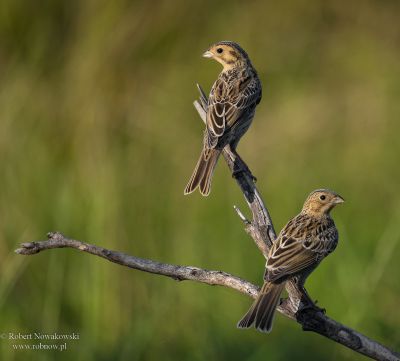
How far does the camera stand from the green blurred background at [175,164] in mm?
6051

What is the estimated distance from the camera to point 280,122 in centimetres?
944

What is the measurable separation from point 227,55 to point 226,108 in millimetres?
535

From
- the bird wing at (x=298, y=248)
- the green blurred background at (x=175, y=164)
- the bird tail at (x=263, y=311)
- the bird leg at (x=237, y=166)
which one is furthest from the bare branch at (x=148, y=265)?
the green blurred background at (x=175, y=164)

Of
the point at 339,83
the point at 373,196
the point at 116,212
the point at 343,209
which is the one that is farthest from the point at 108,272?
the point at 339,83

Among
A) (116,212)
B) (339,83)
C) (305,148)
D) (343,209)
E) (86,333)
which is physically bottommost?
(86,333)

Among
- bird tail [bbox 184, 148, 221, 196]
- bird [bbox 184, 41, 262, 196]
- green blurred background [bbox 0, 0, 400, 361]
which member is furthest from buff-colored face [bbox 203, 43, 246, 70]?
green blurred background [bbox 0, 0, 400, 361]

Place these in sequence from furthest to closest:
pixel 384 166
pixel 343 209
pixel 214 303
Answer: pixel 384 166
pixel 343 209
pixel 214 303

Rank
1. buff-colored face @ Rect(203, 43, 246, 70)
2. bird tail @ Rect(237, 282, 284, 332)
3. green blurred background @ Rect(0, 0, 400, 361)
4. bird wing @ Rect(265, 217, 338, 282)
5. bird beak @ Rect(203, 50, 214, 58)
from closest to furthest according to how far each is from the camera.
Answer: bird tail @ Rect(237, 282, 284, 332) → bird wing @ Rect(265, 217, 338, 282) → bird beak @ Rect(203, 50, 214, 58) → buff-colored face @ Rect(203, 43, 246, 70) → green blurred background @ Rect(0, 0, 400, 361)

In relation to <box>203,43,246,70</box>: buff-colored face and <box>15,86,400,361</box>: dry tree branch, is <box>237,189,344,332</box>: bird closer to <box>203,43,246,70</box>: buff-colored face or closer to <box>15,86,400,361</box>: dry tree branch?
<box>15,86,400,361</box>: dry tree branch

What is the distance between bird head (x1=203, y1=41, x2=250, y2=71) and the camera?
5.76 m

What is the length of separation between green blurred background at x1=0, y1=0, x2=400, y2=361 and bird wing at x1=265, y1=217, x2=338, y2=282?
1.26 metres

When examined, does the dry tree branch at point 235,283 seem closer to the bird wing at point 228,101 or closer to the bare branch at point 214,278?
the bare branch at point 214,278

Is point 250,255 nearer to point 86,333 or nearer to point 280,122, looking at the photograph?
point 86,333

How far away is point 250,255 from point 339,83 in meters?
3.38
